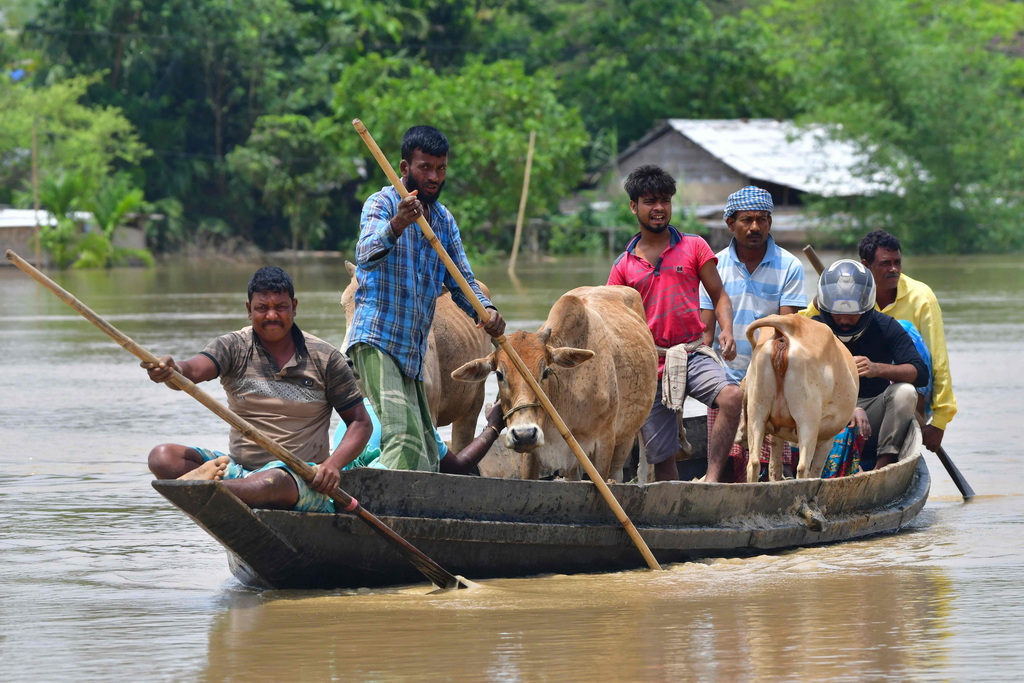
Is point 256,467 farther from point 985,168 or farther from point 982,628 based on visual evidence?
point 985,168

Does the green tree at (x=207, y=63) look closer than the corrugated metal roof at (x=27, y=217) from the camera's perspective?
No

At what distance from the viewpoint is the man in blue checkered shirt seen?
654 centimetres

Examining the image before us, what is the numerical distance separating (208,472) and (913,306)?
4.31 meters

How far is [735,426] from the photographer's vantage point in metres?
7.71

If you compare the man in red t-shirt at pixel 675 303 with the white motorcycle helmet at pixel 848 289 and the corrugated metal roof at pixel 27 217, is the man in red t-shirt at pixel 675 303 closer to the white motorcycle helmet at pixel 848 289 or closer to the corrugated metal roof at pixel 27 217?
the white motorcycle helmet at pixel 848 289

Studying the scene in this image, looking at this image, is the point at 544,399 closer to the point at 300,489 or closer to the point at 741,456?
the point at 300,489

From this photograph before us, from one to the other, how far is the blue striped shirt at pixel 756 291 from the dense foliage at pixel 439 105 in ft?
111

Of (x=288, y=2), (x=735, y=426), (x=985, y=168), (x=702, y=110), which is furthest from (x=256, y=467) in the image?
(x=702, y=110)

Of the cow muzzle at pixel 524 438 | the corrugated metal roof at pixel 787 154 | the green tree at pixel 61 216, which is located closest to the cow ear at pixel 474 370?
the cow muzzle at pixel 524 438

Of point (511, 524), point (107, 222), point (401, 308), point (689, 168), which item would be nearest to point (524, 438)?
point (511, 524)

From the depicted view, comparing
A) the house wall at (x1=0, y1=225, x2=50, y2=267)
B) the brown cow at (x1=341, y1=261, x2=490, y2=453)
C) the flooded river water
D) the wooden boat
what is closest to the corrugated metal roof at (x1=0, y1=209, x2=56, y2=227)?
the house wall at (x1=0, y1=225, x2=50, y2=267)

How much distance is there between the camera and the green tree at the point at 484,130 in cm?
4203

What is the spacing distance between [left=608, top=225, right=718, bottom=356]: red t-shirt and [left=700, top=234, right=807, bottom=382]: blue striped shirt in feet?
0.45

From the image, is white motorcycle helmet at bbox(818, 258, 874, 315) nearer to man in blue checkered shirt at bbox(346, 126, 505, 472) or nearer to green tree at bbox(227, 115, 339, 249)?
man in blue checkered shirt at bbox(346, 126, 505, 472)
